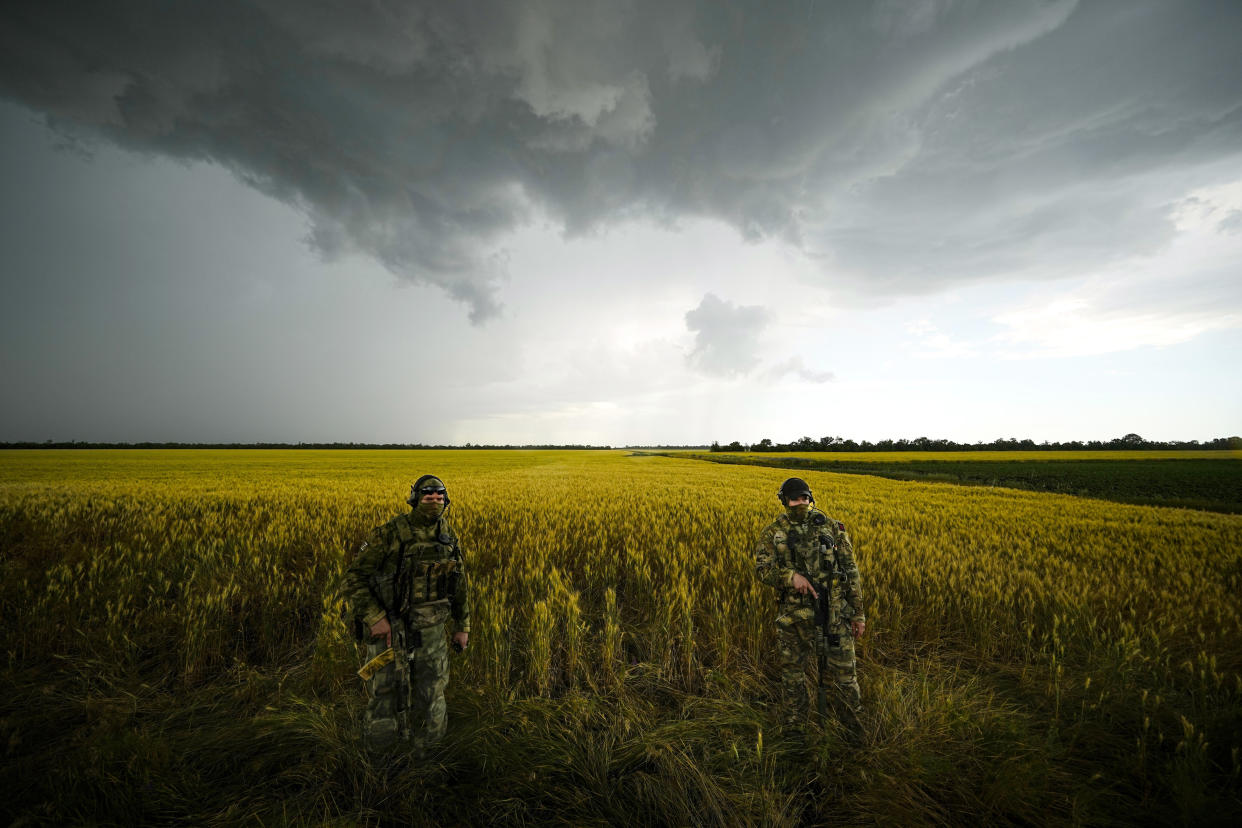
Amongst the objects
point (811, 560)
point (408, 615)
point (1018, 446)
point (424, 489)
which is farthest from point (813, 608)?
point (1018, 446)

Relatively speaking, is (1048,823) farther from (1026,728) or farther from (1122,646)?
(1122,646)

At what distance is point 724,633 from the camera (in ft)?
14.0

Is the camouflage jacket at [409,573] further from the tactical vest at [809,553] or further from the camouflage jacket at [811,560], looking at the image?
the tactical vest at [809,553]

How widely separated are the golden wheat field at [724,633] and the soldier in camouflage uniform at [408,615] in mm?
467

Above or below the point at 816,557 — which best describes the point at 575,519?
below

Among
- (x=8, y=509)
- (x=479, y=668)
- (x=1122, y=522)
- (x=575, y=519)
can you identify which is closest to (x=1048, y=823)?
(x=479, y=668)

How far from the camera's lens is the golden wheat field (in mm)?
3127

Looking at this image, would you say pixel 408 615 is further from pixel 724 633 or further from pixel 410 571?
pixel 724 633

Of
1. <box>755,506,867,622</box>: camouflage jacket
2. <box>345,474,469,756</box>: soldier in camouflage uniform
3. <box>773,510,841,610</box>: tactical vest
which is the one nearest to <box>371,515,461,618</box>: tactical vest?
<box>345,474,469,756</box>: soldier in camouflage uniform

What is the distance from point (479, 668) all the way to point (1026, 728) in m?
4.33

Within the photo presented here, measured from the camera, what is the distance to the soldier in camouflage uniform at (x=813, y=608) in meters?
3.44

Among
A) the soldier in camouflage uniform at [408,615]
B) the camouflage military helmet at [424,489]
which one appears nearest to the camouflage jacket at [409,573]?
the soldier in camouflage uniform at [408,615]

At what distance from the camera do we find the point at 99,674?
3770mm

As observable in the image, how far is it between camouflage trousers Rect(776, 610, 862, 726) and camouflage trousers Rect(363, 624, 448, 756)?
262cm
